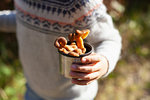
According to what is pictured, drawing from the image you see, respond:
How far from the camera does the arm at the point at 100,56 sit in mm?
657

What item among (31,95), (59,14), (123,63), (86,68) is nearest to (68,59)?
(86,68)

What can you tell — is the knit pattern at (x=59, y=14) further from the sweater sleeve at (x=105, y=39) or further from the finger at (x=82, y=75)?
the finger at (x=82, y=75)

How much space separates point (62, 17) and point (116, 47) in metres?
0.25

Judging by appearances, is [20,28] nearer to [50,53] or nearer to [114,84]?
[50,53]

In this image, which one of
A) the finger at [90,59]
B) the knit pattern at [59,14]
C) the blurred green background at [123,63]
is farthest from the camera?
the blurred green background at [123,63]

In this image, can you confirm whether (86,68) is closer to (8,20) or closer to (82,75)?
(82,75)

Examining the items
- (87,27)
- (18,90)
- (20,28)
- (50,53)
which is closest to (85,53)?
(87,27)

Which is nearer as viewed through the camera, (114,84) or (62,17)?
(62,17)

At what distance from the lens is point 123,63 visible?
2.50 m

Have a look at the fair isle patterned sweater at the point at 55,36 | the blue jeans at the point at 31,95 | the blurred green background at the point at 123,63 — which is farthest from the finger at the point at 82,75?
the blurred green background at the point at 123,63

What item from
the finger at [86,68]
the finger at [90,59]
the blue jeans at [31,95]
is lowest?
the blue jeans at [31,95]

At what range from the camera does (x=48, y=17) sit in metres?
0.85

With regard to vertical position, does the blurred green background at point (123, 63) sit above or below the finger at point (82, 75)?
below

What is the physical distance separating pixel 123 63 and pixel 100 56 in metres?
1.83
